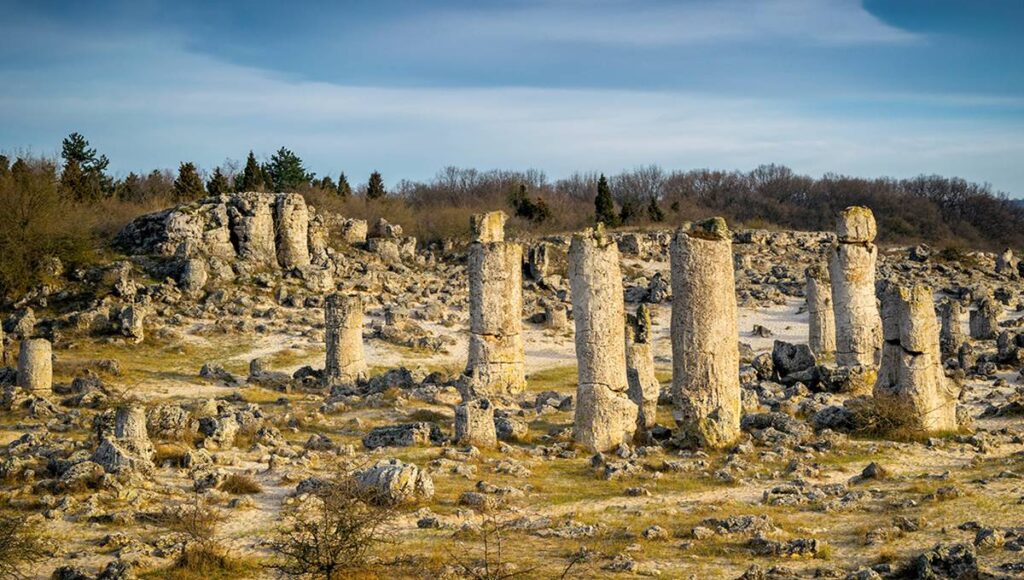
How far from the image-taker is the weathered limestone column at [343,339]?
2739 cm

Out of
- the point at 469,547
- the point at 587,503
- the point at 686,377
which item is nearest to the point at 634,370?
the point at 686,377

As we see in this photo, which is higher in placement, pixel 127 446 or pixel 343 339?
pixel 343 339

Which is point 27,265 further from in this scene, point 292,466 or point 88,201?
point 292,466

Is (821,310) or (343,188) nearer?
(821,310)

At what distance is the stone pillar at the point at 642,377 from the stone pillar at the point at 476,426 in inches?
119

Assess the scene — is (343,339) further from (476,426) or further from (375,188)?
(375,188)

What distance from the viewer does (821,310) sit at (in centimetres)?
2981

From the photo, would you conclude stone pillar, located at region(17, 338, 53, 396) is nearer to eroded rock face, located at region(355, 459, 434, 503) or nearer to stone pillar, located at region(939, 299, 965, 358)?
eroded rock face, located at region(355, 459, 434, 503)

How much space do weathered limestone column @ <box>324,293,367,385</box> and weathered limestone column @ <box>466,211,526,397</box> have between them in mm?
3424

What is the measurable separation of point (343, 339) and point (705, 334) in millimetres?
11803

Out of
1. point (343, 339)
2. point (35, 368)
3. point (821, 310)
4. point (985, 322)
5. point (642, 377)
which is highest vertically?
point (821, 310)

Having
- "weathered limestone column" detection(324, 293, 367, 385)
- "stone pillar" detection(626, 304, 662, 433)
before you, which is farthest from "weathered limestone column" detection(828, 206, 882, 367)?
"weathered limestone column" detection(324, 293, 367, 385)

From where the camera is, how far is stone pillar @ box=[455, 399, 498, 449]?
19.4 meters

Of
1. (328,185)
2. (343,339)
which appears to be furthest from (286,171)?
(343,339)
